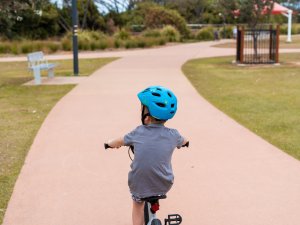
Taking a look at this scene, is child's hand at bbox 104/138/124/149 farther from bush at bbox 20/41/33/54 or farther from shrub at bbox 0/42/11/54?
shrub at bbox 0/42/11/54

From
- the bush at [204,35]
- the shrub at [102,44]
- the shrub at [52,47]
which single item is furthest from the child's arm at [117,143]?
the bush at [204,35]

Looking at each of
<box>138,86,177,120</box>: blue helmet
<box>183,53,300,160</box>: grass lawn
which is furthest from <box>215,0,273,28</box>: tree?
<box>138,86,177,120</box>: blue helmet

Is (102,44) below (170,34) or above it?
below

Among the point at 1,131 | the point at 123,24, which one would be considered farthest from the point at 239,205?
the point at 123,24

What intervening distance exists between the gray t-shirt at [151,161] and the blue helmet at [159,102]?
170 mm

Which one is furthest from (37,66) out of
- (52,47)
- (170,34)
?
(170,34)

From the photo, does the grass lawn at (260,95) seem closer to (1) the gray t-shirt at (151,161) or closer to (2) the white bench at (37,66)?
(1) the gray t-shirt at (151,161)

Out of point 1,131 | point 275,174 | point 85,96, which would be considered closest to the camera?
point 275,174

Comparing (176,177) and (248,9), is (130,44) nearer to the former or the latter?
(248,9)

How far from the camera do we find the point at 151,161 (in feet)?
10.8

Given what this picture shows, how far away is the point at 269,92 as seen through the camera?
1212 cm

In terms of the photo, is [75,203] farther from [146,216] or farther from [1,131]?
[1,131]

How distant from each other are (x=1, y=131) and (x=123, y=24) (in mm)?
47773

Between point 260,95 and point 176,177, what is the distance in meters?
6.55
